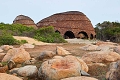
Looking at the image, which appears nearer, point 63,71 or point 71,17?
point 63,71

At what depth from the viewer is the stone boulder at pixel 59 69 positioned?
197 inches

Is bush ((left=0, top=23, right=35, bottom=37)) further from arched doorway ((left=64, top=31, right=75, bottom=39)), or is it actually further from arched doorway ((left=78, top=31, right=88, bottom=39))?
arched doorway ((left=78, top=31, right=88, bottom=39))

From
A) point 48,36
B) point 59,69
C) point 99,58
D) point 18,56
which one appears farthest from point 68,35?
point 59,69

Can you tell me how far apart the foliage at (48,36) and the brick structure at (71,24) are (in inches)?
528

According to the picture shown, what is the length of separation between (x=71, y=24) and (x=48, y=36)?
16.3 meters

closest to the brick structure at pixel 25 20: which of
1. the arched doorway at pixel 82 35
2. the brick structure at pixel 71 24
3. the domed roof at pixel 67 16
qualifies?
the brick structure at pixel 71 24

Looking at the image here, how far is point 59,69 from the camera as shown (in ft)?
16.6

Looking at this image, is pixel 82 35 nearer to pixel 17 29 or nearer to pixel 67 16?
pixel 67 16

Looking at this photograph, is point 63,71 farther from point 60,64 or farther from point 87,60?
point 87,60

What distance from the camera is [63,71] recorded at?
500cm

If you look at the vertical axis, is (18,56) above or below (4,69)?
above

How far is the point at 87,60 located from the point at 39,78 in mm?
2375

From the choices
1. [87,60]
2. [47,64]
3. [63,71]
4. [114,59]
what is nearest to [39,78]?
[47,64]

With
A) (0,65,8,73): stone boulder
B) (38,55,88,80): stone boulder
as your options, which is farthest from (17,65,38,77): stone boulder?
(0,65,8,73): stone boulder
